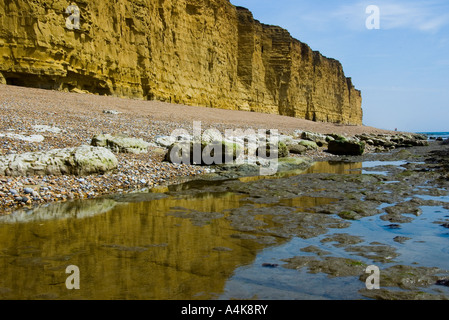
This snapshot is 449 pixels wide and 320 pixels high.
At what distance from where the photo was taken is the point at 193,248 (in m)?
3.36

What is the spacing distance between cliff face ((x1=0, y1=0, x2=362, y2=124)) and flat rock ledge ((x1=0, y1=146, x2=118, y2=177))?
12929 millimetres

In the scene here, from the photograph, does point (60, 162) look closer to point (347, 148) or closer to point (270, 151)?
point (270, 151)

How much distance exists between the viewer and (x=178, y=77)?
2616 centimetres

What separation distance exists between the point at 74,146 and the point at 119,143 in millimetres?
1035

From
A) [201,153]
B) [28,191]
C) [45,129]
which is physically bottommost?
[28,191]

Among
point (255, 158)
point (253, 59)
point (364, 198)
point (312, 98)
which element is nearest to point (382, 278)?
point (364, 198)

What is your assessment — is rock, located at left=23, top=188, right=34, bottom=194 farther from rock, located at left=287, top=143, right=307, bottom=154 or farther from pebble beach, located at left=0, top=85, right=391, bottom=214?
rock, located at left=287, top=143, right=307, bottom=154

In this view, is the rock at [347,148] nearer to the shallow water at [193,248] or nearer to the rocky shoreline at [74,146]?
the rocky shoreline at [74,146]

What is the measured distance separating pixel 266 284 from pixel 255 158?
7.29 metres

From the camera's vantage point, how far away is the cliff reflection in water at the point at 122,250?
249 centimetres

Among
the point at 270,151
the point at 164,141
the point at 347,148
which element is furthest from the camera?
the point at 347,148

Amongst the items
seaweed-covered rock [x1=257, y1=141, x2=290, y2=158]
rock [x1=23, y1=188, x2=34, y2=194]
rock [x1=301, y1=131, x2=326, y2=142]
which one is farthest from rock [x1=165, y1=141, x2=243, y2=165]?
rock [x1=301, y1=131, x2=326, y2=142]

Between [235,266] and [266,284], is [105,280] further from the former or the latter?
[266,284]

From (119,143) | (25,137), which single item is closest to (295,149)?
(119,143)
